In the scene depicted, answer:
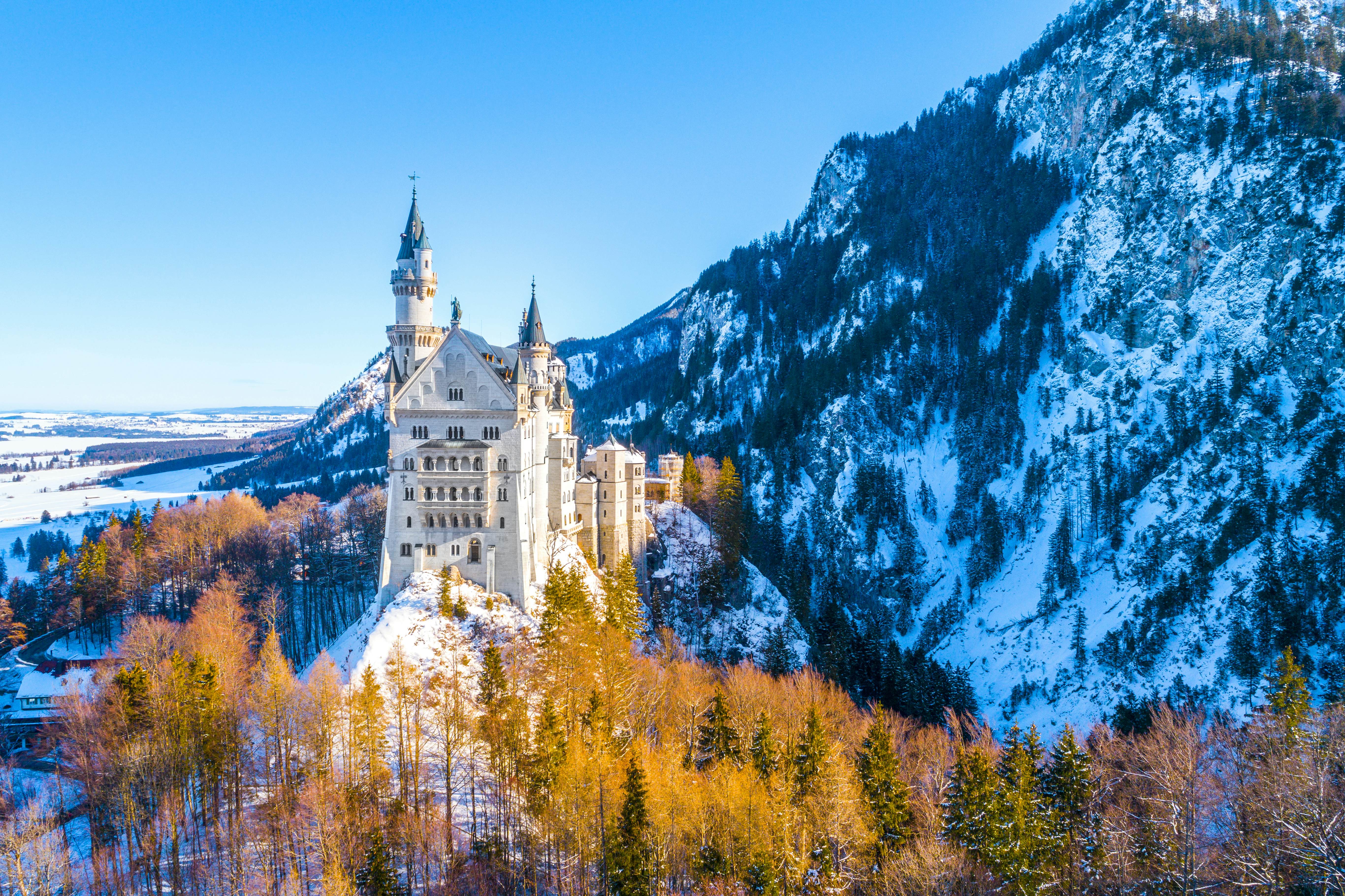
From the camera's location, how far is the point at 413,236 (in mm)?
74688

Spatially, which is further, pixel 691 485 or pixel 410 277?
pixel 691 485

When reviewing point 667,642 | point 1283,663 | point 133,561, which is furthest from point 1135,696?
point 133,561

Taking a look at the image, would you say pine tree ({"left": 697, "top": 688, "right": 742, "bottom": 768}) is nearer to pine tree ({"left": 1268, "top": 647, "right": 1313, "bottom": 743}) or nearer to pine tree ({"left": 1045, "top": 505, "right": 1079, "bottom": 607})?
pine tree ({"left": 1268, "top": 647, "right": 1313, "bottom": 743})

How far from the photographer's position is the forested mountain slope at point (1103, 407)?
98.6m

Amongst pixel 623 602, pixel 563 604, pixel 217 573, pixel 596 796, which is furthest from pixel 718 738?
pixel 217 573

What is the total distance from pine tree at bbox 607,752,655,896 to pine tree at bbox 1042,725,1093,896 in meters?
20.7

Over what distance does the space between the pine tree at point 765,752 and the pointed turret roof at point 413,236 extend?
56.4 meters

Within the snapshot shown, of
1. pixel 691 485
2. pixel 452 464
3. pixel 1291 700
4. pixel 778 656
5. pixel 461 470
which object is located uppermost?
pixel 452 464

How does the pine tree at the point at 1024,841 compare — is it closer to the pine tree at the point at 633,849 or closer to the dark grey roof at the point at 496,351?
the pine tree at the point at 633,849

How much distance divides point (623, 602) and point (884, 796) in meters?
28.7

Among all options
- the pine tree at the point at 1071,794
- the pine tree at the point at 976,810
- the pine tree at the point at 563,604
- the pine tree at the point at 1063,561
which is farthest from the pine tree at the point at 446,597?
the pine tree at the point at 1063,561

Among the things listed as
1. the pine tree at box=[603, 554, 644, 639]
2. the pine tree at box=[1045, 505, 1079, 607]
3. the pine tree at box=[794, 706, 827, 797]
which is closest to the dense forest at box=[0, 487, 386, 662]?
the pine tree at box=[603, 554, 644, 639]

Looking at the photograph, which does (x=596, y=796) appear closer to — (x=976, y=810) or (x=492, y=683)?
(x=492, y=683)

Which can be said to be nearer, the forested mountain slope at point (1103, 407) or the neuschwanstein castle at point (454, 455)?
the neuschwanstein castle at point (454, 455)
